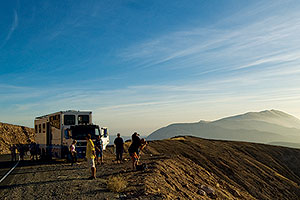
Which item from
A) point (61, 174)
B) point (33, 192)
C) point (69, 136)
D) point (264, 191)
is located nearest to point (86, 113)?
point (69, 136)

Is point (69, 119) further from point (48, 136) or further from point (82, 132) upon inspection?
point (48, 136)

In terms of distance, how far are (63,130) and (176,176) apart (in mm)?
8972

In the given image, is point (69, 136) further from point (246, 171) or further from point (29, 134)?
point (29, 134)

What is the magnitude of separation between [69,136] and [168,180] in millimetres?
8297

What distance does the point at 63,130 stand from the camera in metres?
20.8


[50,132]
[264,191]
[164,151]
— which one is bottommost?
[264,191]

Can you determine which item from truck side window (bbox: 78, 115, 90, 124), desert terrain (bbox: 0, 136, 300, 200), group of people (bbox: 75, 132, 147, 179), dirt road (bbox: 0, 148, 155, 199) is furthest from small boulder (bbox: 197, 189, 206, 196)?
truck side window (bbox: 78, 115, 90, 124)

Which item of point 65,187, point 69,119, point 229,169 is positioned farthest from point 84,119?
point 229,169

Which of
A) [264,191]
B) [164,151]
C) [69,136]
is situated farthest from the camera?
[164,151]

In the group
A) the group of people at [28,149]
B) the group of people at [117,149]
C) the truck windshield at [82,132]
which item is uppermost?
the truck windshield at [82,132]

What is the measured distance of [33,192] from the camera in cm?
1115

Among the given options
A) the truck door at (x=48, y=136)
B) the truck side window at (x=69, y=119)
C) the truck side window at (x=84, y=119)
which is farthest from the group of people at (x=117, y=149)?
the truck door at (x=48, y=136)

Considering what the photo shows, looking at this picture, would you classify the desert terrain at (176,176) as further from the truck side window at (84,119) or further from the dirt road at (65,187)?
→ the truck side window at (84,119)

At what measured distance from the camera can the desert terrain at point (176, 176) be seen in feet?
36.8
